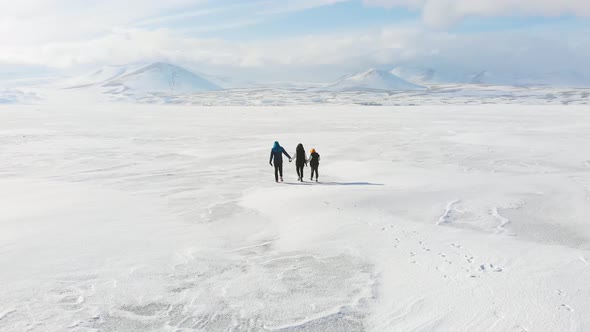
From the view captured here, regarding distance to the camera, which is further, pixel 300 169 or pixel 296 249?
pixel 300 169

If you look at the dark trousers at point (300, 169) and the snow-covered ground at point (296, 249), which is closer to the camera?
the snow-covered ground at point (296, 249)

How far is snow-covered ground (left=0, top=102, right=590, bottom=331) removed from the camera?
5.22 m

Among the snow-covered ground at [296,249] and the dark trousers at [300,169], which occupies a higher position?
the dark trousers at [300,169]

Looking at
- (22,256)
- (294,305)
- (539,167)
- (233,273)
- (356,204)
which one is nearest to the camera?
(294,305)

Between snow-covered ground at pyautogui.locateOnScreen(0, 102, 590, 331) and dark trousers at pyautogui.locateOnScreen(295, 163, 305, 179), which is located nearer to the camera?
snow-covered ground at pyautogui.locateOnScreen(0, 102, 590, 331)

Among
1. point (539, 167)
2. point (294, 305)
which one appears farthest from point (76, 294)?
point (539, 167)

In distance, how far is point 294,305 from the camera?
5.52 m

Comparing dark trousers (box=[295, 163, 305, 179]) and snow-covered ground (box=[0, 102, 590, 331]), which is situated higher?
dark trousers (box=[295, 163, 305, 179])

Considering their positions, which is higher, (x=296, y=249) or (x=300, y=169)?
(x=300, y=169)

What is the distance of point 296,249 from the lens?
7.64 metres

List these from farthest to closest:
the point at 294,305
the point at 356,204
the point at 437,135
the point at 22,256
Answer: the point at 437,135, the point at 356,204, the point at 22,256, the point at 294,305

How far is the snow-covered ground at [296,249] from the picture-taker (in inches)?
205

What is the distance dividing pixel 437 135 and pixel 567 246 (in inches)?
892

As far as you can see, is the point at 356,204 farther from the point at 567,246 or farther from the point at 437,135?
the point at 437,135
